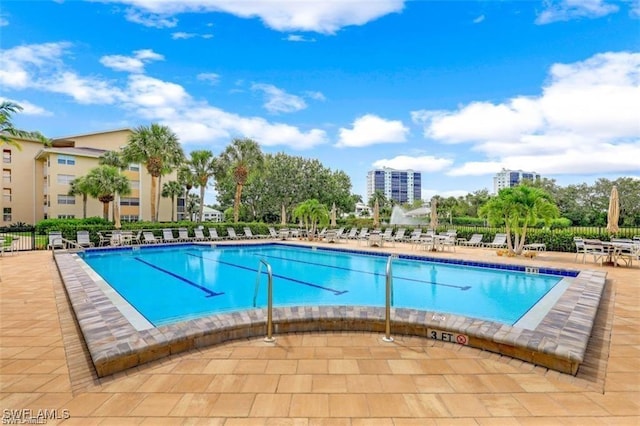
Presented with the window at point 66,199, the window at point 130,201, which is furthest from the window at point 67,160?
the window at point 130,201

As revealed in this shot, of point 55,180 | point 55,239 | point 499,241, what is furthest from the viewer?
point 55,180

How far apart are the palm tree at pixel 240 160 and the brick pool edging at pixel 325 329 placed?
804 inches

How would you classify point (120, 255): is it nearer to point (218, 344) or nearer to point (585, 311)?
point (218, 344)

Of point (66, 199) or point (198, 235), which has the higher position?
point (66, 199)

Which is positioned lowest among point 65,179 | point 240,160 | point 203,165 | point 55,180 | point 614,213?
point 614,213

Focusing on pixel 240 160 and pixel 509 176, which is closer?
pixel 240 160

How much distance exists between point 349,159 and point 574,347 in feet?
105

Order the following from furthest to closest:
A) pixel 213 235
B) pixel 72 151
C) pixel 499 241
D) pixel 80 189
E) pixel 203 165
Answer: pixel 72 151 < pixel 80 189 < pixel 203 165 < pixel 213 235 < pixel 499 241

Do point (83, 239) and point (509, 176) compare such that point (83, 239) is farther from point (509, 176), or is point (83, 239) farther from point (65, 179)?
point (509, 176)

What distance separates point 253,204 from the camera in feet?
116

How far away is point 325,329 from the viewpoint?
14.0 feet

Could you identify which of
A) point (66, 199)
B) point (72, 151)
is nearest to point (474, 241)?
point (72, 151)

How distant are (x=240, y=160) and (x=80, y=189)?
1350 centimetres

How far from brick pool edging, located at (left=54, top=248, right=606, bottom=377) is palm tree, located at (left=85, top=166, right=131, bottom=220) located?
24488mm
